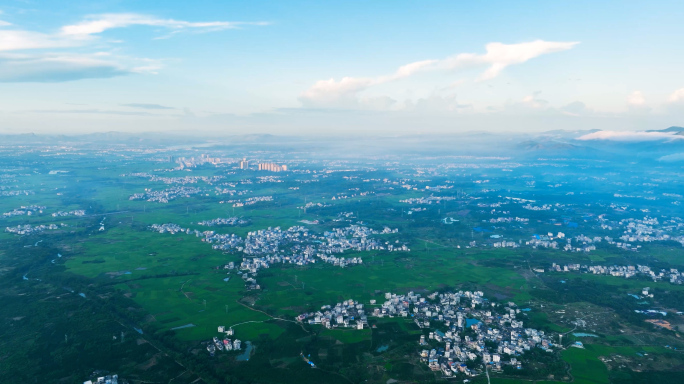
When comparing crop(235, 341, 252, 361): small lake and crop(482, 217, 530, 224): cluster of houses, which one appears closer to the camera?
crop(235, 341, 252, 361): small lake

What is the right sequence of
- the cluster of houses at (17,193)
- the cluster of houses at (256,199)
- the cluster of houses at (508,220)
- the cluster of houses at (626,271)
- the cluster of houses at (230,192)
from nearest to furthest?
the cluster of houses at (626,271) < the cluster of houses at (508,220) < the cluster of houses at (256,199) < the cluster of houses at (17,193) < the cluster of houses at (230,192)

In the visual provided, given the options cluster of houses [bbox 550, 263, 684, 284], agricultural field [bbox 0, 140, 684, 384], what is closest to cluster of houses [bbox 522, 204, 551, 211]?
agricultural field [bbox 0, 140, 684, 384]

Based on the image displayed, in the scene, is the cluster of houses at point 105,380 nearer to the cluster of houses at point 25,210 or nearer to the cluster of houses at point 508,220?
the cluster of houses at point 25,210

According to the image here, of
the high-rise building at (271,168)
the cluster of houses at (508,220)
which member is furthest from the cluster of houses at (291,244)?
the high-rise building at (271,168)

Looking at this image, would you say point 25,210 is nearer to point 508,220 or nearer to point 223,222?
point 223,222

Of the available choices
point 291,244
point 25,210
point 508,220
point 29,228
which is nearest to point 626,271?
point 508,220

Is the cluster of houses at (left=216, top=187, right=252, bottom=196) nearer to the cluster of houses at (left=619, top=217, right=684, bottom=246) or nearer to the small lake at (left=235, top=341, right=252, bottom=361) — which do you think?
the small lake at (left=235, top=341, right=252, bottom=361)
